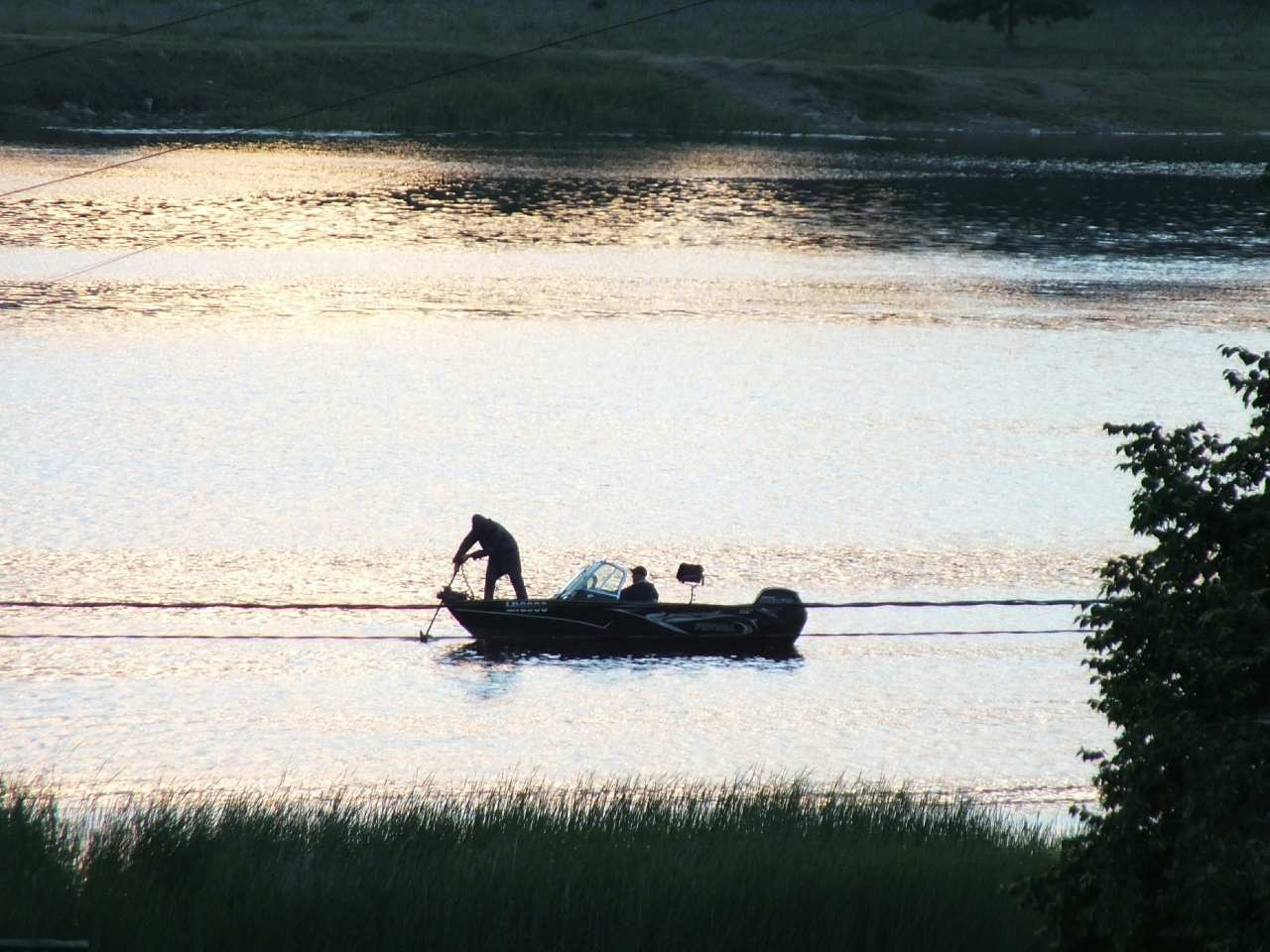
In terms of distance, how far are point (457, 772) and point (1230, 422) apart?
2419 cm

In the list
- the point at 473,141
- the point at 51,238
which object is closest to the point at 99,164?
the point at 51,238

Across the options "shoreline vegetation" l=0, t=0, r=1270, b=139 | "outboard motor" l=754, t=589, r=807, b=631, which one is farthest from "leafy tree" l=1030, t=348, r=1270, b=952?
"shoreline vegetation" l=0, t=0, r=1270, b=139

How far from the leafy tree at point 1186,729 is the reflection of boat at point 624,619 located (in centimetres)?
1236

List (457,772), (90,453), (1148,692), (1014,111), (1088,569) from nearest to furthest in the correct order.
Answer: (1148,692) < (457,772) < (1088,569) < (90,453) < (1014,111)

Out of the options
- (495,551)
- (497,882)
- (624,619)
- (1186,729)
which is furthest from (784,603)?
(1186,729)

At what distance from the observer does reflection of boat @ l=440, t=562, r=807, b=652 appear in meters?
20.5

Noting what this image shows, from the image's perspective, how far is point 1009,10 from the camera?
10938cm

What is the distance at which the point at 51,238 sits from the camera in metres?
53.7

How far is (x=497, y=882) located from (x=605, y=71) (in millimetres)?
81964

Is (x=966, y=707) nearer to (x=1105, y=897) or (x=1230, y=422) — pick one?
(x=1105, y=897)

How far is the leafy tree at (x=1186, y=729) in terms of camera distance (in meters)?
7.27

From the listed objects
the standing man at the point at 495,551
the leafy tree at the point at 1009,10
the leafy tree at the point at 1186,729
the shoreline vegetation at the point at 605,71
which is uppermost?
the leafy tree at the point at 1009,10

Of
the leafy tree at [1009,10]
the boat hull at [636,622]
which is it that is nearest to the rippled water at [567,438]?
the boat hull at [636,622]

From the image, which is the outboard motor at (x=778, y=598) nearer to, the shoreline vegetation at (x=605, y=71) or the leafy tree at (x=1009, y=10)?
the shoreline vegetation at (x=605, y=71)
